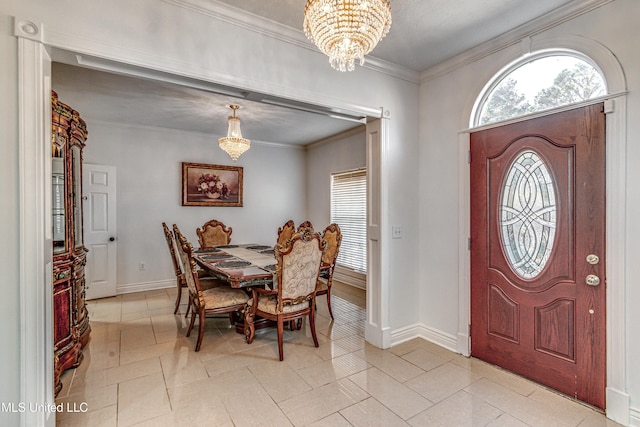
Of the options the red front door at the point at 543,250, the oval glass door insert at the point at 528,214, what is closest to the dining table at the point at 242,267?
the red front door at the point at 543,250

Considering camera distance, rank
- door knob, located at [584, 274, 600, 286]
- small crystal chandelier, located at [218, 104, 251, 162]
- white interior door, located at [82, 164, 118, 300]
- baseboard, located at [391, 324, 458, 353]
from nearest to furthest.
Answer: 1. door knob, located at [584, 274, 600, 286]
2. baseboard, located at [391, 324, 458, 353]
3. small crystal chandelier, located at [218, 104, 251, 162]
4. white interior door, located at [82, 164, 118, 300]

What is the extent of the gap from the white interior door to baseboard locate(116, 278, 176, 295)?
0.51 ft

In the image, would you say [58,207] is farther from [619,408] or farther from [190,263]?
[619,408]

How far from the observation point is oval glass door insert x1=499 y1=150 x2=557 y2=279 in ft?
7.38

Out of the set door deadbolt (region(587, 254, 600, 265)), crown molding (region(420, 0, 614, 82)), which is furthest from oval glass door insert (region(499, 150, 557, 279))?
crown molding (region(420, 0, 614, 82))

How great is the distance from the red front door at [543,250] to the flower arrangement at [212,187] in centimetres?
425

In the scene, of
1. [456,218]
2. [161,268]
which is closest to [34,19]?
[456,218]

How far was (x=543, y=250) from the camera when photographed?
7.49 feet

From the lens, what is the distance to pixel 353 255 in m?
5.45

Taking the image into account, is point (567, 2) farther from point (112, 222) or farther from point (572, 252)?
point (112, 222)

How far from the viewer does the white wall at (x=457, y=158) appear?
1.86 meters

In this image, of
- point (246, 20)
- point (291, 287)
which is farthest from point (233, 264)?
point (246, 20)

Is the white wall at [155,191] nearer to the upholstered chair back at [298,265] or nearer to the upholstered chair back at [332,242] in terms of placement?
the upholstered chair back at [332,242]

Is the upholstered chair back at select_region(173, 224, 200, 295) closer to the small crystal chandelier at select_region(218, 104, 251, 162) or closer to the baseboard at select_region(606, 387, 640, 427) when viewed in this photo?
the small crystal chandelier at select_region(218, 104, 251, 162)
